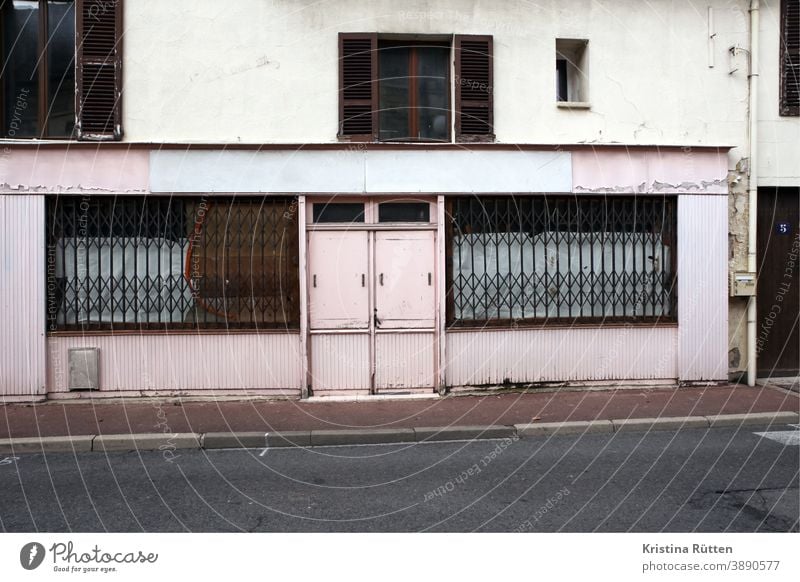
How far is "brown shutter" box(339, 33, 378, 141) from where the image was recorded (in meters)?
10.2

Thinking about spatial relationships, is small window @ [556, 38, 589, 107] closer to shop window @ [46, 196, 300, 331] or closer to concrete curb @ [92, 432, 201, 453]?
shop window @ [46, 196, 300, 331]

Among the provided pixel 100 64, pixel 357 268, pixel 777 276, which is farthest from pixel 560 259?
pixel 100 64

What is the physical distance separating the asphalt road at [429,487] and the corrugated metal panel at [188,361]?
252 cm

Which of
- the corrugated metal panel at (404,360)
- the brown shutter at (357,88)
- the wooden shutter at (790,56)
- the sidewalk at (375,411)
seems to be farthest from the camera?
the wooden shutter at (790,56)

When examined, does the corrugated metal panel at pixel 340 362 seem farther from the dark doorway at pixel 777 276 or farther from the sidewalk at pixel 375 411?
the dark doorway at pixel 777 276

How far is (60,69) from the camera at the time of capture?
1019cm

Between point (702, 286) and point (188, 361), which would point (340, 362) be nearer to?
point (188, 361)

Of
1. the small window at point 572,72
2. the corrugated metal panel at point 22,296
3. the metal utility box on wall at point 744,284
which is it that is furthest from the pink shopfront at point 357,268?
the small window at point 572,72

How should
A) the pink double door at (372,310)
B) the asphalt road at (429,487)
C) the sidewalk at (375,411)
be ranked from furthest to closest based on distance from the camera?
the pink double door at (372,310), the sidewalk at (375,411), the asphalt road at (429,487)

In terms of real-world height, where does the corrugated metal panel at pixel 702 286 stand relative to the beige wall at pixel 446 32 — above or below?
below

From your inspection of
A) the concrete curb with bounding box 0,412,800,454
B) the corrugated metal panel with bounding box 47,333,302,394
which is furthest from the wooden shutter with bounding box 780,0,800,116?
the corrugated metal panel with bounding box 47,333,302,394

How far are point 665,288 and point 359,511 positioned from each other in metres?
7.13

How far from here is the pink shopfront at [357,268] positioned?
Answer: 9.99 meters

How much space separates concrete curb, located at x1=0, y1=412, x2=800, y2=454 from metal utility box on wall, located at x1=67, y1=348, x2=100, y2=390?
7.03ft
